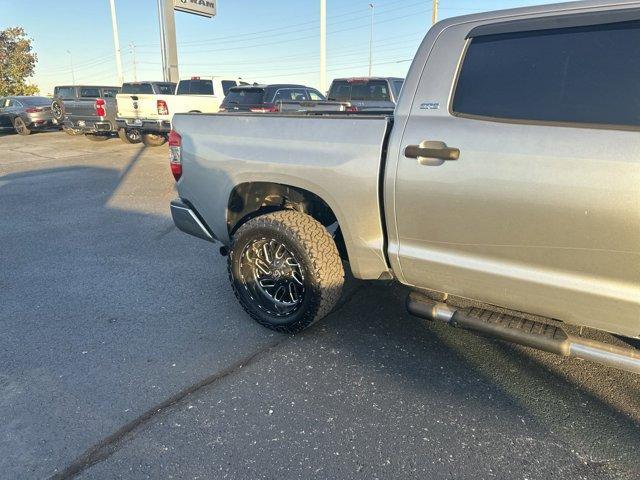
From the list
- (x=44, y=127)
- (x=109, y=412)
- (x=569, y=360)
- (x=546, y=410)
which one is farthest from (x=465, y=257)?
(x=44, y=127)

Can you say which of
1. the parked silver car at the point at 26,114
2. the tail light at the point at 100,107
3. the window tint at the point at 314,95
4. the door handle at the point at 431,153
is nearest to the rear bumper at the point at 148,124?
the tail light at the point at 100,107

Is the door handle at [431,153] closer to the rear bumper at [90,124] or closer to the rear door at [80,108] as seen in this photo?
the rear bumper at [90,124]

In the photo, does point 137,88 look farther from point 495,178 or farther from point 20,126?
point 495,178

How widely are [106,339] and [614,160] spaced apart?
10.6ft

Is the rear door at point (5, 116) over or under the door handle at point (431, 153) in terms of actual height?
under

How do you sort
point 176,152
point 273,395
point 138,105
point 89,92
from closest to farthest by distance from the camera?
point 273,395
point 176,152
point 138,105
point 89,92

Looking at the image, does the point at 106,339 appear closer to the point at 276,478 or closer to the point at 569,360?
the point at 276,478

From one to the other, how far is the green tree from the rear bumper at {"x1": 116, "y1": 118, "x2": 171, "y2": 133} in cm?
2940

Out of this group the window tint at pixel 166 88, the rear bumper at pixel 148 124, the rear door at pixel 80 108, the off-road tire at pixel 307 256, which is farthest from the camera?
the window tint at pixel 166 88

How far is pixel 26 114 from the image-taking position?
18.2m

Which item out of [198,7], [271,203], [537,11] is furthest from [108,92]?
[537,11]

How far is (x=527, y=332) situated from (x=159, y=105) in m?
13.3

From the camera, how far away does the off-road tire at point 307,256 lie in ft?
9.84

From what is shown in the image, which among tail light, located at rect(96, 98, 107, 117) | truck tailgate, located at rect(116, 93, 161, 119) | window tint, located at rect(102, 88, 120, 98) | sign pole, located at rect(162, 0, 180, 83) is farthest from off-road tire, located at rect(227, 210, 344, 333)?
sign pole, located at rect(162, 0, 180, 83)
